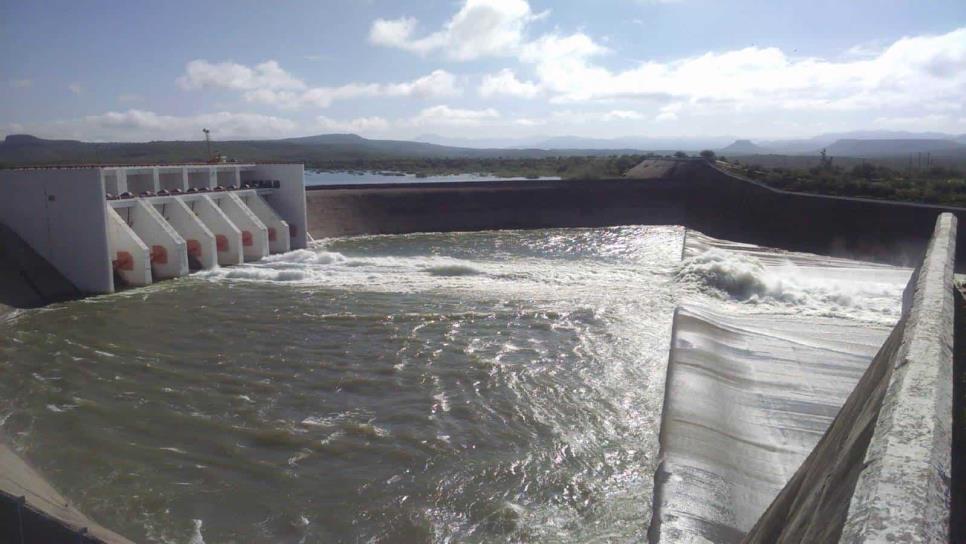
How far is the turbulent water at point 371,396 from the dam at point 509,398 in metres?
0.04

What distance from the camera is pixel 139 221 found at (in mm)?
16203

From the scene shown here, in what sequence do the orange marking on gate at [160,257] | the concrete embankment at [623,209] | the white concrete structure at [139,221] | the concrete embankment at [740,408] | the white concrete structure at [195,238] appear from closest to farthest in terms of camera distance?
the concrete embankment at [740,408] → the white concrete structure at [139,221] → the orange marking on gate at [160,257] → the white concrete structure at [195,238] → the concrete embankment at [623,209]

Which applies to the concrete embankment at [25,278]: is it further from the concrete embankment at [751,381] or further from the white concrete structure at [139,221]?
the concrete embankment at [751,381]

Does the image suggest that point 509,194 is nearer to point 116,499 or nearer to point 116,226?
point 116,226

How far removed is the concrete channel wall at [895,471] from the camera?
190 centimetres

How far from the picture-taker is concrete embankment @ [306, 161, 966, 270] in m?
19.8

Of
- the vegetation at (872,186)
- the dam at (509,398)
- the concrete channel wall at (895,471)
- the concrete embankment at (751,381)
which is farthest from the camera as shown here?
the vegetation at (872,186)

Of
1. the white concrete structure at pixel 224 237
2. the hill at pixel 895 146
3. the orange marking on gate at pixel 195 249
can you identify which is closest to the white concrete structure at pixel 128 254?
the orange marking on gate at pixel 195 249

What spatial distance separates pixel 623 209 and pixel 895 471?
2656 centimetres

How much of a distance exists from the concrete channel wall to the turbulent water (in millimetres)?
2720

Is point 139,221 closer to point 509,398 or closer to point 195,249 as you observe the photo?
point 195,249

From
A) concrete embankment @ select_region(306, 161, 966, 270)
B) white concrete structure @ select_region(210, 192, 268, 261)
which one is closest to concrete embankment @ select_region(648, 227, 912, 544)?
concrete embankment @ select_region(306, 161, 966, 270)

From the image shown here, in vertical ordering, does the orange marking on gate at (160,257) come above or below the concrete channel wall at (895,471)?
below

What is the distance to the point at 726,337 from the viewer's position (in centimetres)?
1088
